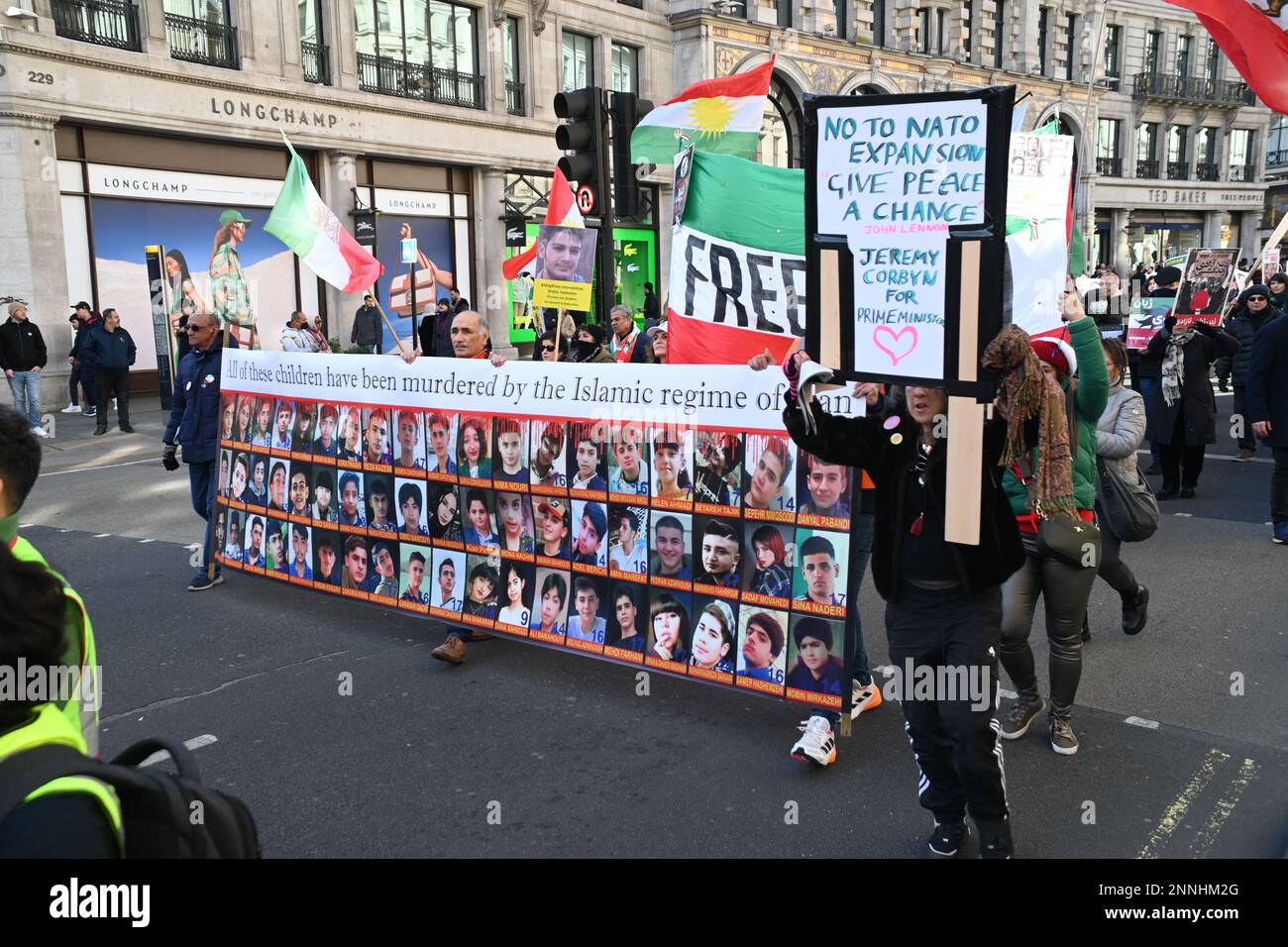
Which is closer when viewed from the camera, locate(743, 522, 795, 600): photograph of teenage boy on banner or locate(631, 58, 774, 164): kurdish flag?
locate(743, 522, 795, 600): photograph of teenage boy on banner

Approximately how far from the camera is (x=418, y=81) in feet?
83.1

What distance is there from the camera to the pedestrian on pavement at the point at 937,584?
3.49 m

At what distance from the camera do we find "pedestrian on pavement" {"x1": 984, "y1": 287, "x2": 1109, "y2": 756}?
3945 mm

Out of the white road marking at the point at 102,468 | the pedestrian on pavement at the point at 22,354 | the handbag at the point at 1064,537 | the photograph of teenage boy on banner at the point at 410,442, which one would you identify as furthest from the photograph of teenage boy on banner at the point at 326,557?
the pedestrian on pavement at the point at 22,354

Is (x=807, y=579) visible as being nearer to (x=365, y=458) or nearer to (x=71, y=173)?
(x=365, y=458)

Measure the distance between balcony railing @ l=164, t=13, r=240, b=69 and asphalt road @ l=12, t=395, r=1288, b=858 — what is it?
56.2 ft

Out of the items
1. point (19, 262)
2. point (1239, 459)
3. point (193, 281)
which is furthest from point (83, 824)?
point (193, 281)

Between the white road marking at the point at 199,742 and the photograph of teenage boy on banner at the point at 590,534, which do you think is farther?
the photograph of teenage boy on banner at the point at 590,534

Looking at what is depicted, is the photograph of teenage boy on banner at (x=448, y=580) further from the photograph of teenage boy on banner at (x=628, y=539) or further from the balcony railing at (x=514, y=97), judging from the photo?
the balcony railing at (x=514, y=97)

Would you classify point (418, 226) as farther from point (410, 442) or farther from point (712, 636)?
point (712, 636)

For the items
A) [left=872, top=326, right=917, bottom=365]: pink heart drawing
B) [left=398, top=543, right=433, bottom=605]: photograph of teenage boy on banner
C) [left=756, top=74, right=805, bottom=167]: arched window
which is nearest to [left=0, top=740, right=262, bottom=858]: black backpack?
[left=872, top=326, right=917, bottom=365]: pink heart drawing

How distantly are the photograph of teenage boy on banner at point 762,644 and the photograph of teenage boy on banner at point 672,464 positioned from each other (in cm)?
69

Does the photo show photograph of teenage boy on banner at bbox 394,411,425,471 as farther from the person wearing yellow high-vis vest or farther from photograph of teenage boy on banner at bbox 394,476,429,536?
the person wearing yellow high-vis vest

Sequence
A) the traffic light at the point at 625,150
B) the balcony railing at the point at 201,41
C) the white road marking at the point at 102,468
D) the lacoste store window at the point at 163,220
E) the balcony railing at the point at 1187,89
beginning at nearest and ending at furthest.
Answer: the traffic light at the point at 625,150
the white road marking at the point at 102,468
the lacoste store window at the point at 163,220
the balcony railing at the point at 201,41
the balcony railing at the point at 1187,89
